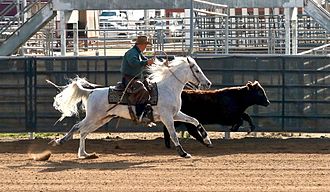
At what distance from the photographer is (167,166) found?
15.1m

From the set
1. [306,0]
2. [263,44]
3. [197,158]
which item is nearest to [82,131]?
[197,158]

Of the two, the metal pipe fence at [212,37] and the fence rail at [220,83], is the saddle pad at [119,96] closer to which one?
the fence rail at [220,83]

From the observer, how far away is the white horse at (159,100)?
1631 cm

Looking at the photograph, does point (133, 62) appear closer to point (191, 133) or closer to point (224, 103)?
point (191, 133)

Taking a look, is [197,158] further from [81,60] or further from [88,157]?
[81,60]

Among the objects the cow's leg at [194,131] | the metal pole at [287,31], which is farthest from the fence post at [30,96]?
the metal pole at [287,31]

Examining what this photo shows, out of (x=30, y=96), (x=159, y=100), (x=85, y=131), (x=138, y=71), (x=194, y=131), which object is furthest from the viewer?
(x=30, y=96)

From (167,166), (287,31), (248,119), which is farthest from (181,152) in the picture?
(287,31)

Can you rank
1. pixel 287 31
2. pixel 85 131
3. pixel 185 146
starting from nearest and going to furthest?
pixel 85 131 < pixel 185 146 < pixel 287 31

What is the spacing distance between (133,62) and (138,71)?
0.82ft

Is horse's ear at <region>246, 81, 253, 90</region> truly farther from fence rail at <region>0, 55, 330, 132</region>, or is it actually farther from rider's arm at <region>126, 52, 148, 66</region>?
rider's arm at <region>126, 52, 148, 66</region>

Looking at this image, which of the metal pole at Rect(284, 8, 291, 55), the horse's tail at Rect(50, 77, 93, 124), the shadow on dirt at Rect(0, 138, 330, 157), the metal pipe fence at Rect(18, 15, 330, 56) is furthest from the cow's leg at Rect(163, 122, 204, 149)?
the metal pipe fence at Rect(18, 15, 330, 56)

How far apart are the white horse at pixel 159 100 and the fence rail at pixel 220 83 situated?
284 centimetres

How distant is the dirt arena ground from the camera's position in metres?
12.9
